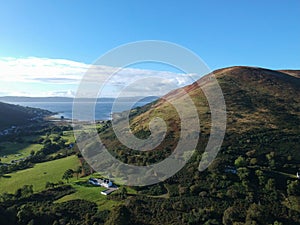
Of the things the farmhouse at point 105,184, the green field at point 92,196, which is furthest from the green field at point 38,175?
the farmhouse at point 105,184

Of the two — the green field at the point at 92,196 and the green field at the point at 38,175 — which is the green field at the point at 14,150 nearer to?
the green field at the point at 38,175

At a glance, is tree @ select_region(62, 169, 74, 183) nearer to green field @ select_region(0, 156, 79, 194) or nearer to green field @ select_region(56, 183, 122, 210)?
green field @ select_region(0, 156, 79, 194)

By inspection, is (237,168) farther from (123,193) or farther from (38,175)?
(38,175)

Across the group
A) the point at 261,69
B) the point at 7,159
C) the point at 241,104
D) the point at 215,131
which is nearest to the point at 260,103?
the point at 241,104

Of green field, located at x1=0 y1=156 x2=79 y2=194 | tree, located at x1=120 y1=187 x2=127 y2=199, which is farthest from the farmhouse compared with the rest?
green field, located at x1=0 y1=156 x2=79 y2=194

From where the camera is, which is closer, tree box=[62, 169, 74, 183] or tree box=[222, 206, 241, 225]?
tree box=[222, 206, 241, 225]

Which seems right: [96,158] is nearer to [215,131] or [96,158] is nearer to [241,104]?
[215,131]

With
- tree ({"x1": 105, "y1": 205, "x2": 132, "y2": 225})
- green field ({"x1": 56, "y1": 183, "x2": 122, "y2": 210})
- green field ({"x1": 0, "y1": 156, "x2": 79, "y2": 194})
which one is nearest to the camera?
tree ({"x1": 105, "y1": 205, "x2": 132, "y2": 225})

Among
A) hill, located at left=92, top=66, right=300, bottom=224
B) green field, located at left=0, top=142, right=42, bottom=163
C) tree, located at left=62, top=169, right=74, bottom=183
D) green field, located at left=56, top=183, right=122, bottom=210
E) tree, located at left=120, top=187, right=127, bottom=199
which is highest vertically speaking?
hill, located at left=92, top=66, right=300, bottom=224

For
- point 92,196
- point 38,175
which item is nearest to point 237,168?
point 92,196
